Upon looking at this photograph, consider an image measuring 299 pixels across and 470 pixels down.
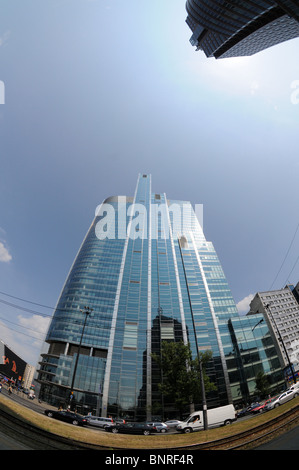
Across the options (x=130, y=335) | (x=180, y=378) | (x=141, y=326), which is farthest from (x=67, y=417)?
(x=141, y=326)

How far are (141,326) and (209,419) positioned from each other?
39863mm

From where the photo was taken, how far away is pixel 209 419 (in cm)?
2041

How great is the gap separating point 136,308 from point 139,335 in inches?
357

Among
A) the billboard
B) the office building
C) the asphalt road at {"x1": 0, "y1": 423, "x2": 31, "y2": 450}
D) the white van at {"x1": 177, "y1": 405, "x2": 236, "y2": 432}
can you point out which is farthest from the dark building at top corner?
the billboard

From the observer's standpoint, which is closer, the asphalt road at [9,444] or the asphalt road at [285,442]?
the asphalt road at [9,444]

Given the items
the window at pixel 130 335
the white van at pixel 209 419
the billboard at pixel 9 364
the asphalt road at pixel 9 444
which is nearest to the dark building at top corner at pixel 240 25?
the asphalt road at pixel 9 444

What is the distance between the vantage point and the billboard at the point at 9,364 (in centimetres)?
5928

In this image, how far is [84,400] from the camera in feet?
155

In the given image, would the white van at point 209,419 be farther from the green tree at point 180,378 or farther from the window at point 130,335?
the window at point 130,335

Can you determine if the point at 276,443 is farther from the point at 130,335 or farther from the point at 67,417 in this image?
the point at 130,335

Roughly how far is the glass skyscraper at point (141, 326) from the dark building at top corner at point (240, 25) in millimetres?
71718

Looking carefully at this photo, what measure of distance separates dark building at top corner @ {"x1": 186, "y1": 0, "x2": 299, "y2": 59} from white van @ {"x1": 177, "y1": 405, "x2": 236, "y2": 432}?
249ft

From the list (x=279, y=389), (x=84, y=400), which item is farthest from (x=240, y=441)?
(x=279, y=389)
